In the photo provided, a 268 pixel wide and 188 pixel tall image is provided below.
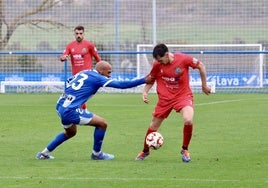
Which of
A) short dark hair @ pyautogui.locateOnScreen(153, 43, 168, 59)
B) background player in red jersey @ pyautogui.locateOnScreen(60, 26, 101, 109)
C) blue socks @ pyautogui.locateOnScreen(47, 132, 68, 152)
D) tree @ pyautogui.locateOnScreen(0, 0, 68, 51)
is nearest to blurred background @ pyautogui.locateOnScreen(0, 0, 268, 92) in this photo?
tree @ pyautogui.locateOnScreen(0, 0, 68, 51)

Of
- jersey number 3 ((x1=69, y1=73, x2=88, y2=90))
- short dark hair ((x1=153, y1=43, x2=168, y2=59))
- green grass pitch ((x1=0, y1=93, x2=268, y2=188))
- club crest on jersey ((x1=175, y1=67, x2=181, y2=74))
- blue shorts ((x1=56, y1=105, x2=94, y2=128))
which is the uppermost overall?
short dark hair ((x1=153, y1=43, x2=168, y2=59))

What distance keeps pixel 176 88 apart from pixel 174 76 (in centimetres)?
23

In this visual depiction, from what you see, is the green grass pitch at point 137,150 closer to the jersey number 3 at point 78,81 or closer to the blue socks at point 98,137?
the blue socks at point 98,137

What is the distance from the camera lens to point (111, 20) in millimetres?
36094

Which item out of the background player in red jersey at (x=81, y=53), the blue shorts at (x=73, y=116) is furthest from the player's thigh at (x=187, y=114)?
the background player in red jersey at (x=81, y=53)

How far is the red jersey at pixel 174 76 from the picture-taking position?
513 inches

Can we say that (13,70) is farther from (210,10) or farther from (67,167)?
(67,167)

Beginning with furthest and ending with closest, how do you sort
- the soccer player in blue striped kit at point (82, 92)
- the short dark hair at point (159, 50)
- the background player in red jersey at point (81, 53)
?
the background player in red jersey at point (81, 53), the soccer player in blue striped kit at point (82, 92), the short dark hair at point (159, 50)

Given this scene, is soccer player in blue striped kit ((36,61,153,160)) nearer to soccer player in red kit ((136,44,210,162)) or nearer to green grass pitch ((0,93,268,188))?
soccer player in red kit ((136,44,210,162))

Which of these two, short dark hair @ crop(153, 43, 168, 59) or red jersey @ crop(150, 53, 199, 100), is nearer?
short dark hair @ crop(153, 43, 168, 59)

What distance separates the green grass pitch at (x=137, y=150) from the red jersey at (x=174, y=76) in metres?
1.03

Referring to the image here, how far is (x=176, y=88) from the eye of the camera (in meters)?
13.2

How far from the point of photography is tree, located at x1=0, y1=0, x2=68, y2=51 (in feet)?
114

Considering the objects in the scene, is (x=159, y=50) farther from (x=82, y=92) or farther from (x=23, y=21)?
(x=23, y=21)
